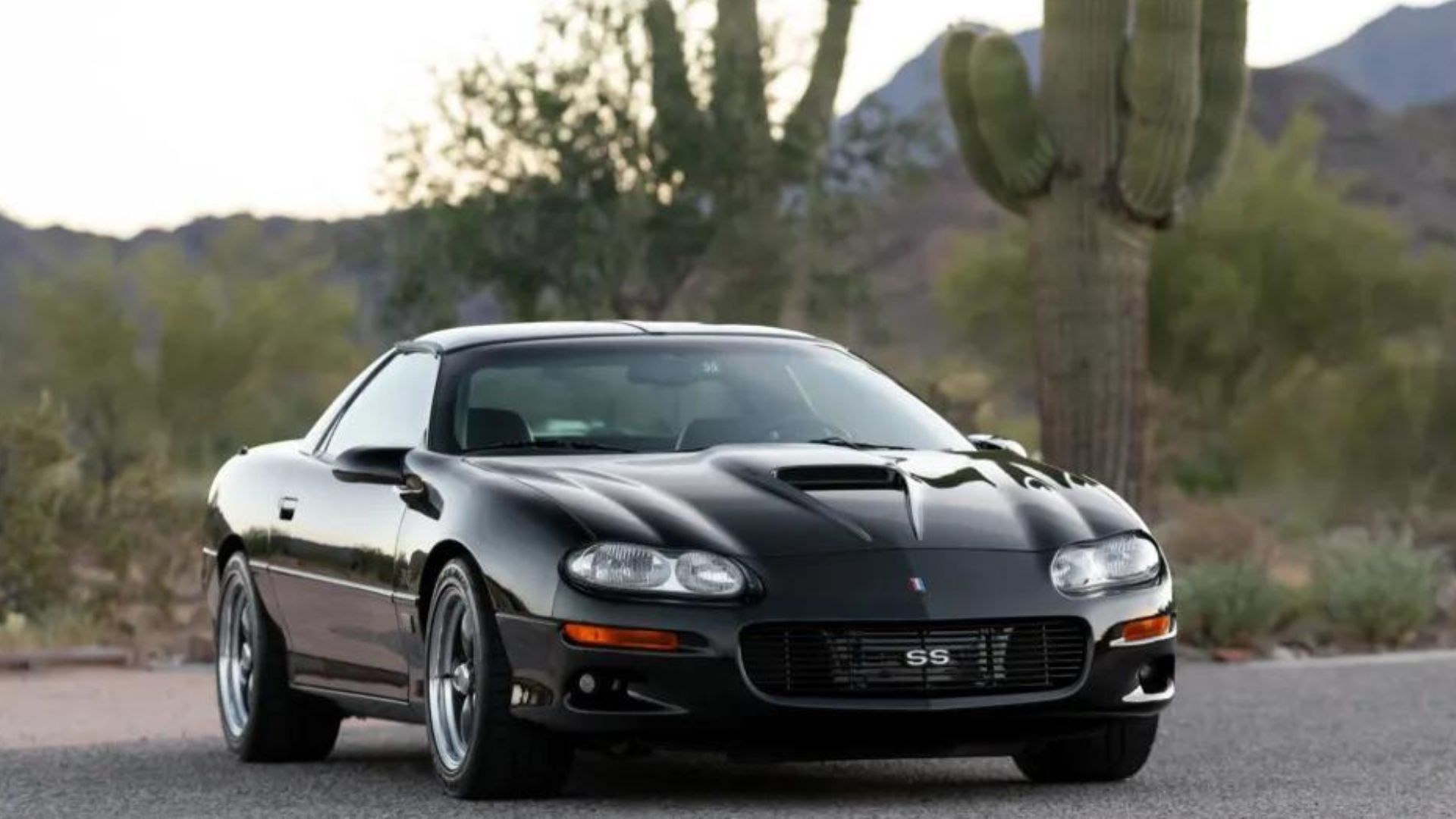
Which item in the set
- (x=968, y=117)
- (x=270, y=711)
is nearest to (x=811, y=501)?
(x=270, y=711)

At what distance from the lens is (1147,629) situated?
28.7 feet

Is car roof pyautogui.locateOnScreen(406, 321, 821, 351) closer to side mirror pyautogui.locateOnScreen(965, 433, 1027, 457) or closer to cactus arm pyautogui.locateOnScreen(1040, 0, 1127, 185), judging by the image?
side mirror pyautogui.locateOnScreen(965, 433, 1027, 457)

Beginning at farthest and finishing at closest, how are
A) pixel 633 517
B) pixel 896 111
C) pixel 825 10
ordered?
1. pixel 896 111
2. pixel 825 10
3. pixel 633 517

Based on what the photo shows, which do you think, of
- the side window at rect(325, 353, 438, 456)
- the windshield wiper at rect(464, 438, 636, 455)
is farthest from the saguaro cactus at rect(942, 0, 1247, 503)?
the windshield wiper at rect(464, 438, 636, 455)

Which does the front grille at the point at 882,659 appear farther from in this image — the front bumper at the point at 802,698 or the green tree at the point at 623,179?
the green tree at the point at 623,179

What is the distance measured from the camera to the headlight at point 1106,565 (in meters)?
8.59

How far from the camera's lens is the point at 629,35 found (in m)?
28.4

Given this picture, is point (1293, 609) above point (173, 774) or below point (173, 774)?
below

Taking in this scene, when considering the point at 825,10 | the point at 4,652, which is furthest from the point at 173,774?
the point at 825,10

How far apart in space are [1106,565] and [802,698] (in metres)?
1.02

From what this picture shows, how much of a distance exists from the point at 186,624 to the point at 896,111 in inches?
536

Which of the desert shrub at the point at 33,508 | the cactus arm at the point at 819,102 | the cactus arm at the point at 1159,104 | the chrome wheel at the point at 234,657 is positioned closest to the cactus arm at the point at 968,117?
the cactus arm at the point at 1159,104

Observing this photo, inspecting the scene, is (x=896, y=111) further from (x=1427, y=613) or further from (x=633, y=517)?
(x=633, y=517)

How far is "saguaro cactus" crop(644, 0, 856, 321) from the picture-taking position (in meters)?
27.8
